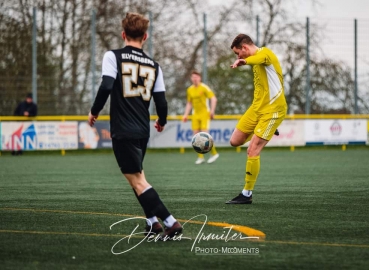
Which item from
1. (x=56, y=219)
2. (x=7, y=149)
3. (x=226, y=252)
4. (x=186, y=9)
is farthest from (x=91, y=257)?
(x=186, y=9)

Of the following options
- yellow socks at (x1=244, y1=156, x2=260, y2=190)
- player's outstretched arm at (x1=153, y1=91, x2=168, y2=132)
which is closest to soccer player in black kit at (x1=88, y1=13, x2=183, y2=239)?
player's outstretched arm at (x1=153, y1=91, x2=168, y2=132)

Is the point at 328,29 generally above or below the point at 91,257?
above

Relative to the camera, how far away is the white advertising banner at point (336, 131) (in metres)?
28.0

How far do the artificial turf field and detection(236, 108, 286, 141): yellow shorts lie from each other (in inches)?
33.8

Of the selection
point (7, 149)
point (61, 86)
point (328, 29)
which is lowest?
point (7, 149)

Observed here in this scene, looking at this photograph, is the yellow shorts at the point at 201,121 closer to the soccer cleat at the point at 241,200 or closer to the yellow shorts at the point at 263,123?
the yellow shorts at the point at 263,123

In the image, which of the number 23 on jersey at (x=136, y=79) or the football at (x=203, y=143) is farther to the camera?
the football at (x=203, y=143)

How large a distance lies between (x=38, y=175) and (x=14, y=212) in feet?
22.2

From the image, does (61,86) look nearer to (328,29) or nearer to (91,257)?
(328,29)

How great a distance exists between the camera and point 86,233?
22.1 ft

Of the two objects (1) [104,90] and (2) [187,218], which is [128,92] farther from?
(2) [187,218]

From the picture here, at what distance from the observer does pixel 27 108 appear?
82.2 ft

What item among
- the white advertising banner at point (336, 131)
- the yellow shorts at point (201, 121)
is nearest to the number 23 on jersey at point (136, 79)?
the yellow shorts at point (201, 121)

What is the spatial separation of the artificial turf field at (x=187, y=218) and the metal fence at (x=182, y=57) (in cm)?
1133
